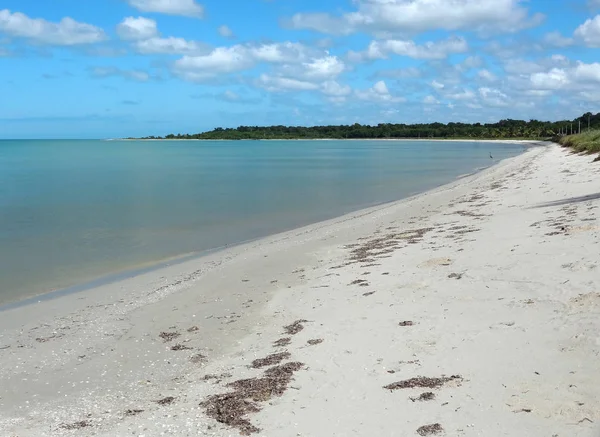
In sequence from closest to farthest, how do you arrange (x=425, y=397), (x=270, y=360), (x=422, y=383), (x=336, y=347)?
(x=425, y=397) → (x=422, y=383) → (x=270, y=360) → (x=336, y=347)

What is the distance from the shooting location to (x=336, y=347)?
7.93 metres

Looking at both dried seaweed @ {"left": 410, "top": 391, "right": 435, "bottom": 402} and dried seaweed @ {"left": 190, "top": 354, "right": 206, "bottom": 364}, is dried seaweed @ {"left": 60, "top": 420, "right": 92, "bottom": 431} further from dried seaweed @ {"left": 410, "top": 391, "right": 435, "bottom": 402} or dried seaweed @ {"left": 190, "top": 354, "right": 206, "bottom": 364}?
dried seaweed @ {"left": 410, "top": 391, "right": 435, "bottom": 402}

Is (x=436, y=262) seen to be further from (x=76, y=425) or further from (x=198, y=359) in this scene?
(x=76, y=425)

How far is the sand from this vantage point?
5.88m

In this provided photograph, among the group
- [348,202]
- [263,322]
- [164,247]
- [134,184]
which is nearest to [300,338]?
[263,322]

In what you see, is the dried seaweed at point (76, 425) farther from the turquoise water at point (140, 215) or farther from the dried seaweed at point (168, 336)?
the turquoise water at point (140, 215)

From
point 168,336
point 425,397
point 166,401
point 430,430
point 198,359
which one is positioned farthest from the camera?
point 168,336

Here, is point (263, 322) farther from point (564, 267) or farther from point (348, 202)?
point (348, 202)

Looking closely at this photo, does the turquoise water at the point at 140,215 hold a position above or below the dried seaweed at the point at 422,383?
below

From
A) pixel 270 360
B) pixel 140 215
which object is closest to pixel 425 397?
pixel 270 360

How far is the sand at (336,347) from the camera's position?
5.88m

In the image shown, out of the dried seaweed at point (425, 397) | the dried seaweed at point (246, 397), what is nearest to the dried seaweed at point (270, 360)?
the dried seaweed at point (246, 397)

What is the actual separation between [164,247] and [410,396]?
14.3 m

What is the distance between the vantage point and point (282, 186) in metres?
42.2
